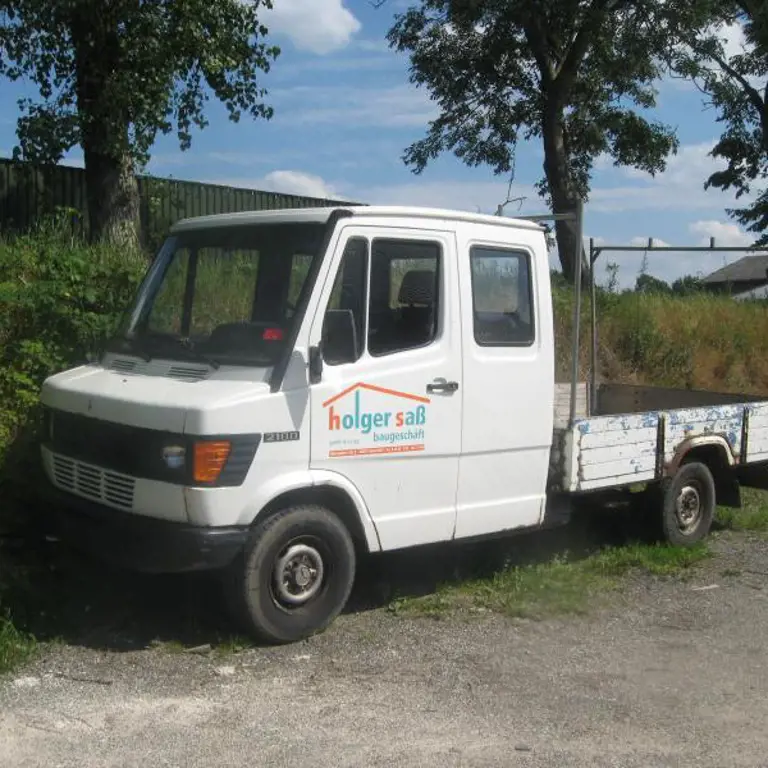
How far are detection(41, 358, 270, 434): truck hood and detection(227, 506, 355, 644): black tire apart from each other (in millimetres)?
712

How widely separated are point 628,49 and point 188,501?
17.7m

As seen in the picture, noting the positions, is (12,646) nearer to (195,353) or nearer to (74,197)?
(195,353)

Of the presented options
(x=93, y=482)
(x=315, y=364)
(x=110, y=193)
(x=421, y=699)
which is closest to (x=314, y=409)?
(x=315, y=364)

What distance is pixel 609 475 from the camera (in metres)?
7.21

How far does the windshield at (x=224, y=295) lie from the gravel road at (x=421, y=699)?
5.55ft

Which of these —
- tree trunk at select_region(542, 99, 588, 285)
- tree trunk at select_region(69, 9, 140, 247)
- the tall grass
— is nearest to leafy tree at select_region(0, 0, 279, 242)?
tree trunk at select_region(69, 9, 140, 247)

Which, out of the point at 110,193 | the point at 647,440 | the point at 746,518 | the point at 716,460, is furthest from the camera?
the point at 110,193

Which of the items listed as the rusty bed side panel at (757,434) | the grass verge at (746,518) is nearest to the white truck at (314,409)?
the rusty bed side panel at (757,434)

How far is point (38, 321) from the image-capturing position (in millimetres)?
7844

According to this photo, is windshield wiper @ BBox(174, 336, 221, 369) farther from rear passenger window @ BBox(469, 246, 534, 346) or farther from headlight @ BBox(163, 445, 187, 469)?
rear passenger window @ BBox(469, 246, 534, 346)

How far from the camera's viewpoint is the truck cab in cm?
532

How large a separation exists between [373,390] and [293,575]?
112cm

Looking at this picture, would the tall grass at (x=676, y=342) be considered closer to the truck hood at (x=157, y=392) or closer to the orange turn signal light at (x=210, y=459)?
the truck hood at (x=157, y=392)

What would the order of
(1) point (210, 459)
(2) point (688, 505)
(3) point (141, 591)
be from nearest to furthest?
(1) point (210, 459) < (3) point (141, 591) < (2) point (688, 505)
